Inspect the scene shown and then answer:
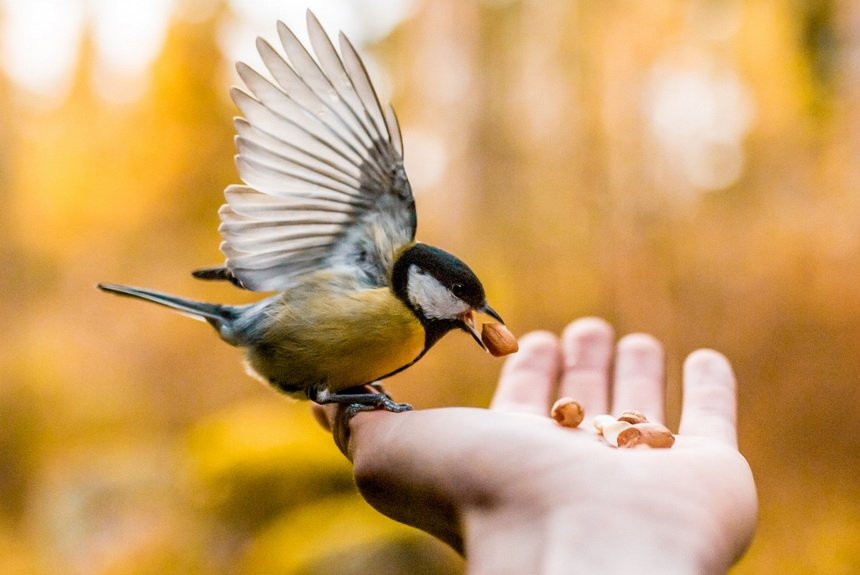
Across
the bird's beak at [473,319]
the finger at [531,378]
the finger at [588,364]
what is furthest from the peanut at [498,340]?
the finger at [588,364]

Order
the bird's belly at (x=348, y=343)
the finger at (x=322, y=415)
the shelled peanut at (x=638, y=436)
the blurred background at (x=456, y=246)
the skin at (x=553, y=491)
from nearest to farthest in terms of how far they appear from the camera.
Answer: the skin at (x=553, y=491) < the shelled peanut at (x=638, y=436) < the bird's belly at (x=348, y=343) < the finger at (x=322, y=415) < the blurred background at (x=456, y=246)

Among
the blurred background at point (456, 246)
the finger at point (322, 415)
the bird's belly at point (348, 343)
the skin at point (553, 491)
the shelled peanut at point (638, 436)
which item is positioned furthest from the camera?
the blurred background at point (456, 246)

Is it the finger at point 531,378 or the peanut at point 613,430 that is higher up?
the peanut at point 613,430

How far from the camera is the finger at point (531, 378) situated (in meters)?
1.41

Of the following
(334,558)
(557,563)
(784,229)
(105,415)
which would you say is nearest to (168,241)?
(105,415)

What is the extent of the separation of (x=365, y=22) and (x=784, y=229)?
1519 millimetres

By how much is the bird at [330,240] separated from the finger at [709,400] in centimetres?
35

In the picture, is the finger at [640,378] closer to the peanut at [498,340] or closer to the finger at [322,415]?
the peanut at [498,340]

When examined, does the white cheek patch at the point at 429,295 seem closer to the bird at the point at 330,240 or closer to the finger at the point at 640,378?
the bird at the point at 330,240

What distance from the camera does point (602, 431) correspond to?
1086 millimetres

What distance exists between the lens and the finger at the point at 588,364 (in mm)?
1459

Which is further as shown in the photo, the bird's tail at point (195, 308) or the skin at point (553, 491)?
the bird's tail at point (195, 308)

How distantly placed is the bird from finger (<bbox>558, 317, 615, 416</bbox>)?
39cm

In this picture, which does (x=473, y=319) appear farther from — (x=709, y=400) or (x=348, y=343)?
(x=709, y=400)
